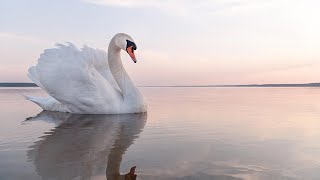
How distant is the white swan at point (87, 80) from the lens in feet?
41.3

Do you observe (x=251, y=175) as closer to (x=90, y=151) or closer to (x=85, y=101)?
(x=90, y=151)

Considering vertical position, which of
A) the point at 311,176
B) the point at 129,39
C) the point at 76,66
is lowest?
the point at 311,176

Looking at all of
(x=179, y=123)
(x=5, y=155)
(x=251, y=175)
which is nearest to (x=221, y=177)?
(x=251, y=175)

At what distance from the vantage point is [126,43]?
13430 millimetres

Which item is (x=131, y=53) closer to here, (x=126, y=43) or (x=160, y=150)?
(x=126, y=43)

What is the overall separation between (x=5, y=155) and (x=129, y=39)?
Answer: 7683mm

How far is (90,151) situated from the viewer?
22.6 feet

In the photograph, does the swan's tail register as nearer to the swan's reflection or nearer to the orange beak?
the swan's reflection

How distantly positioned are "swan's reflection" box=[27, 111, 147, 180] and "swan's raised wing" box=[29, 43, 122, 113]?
3.70 feet

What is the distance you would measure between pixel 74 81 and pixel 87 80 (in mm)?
443

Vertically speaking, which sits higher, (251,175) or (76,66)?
(76,66)

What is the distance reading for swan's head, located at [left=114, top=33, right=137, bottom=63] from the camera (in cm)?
1312

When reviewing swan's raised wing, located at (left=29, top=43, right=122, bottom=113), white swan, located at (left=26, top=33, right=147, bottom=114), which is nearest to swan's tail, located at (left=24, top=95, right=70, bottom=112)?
white swan, located at (left=26, top=33, right=147, bottom=114)

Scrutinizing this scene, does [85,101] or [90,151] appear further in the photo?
[85,101]
